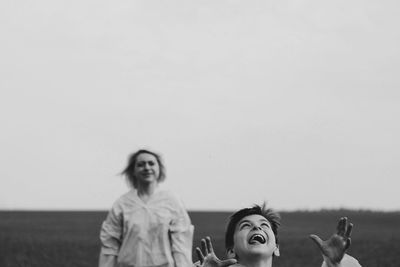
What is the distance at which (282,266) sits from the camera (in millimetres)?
19547

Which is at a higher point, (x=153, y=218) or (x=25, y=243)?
(x=153, y=218)

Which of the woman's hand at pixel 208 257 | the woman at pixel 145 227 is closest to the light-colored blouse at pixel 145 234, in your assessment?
the woman at pixel 145 227

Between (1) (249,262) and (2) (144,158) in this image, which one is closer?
(1) (249,262)

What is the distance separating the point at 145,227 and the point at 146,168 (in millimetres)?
622

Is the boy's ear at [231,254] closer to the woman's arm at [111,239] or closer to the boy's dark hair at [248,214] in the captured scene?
the boy's dark hair at [248,214]

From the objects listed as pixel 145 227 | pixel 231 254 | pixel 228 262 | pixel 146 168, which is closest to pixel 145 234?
pixel 145 227

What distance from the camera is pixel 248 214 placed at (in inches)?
250

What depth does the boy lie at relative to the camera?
6.05 meters

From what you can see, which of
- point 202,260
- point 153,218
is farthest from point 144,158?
point 202,260

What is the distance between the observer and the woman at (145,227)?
31.5 feet

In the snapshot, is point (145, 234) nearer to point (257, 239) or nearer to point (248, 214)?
point (248, 214)

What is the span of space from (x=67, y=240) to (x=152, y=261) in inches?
608

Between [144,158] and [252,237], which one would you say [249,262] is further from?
[144,158]

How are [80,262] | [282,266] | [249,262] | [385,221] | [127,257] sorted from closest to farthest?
1. [249,262]
2. [127,257]
3. [282,266]
4. [80,262]
5. [385,221]
